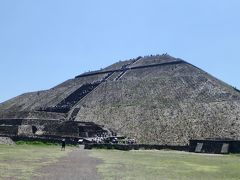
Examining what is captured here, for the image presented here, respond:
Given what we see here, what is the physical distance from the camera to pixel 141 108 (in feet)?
192

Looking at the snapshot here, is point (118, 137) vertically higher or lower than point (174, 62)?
lower

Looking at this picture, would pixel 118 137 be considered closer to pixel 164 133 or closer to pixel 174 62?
pixel 164 133

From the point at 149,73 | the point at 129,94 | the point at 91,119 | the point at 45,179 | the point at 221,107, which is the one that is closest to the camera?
the point at 45,179

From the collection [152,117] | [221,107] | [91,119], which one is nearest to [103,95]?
[91,119]

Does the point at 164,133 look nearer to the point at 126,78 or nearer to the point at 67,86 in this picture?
the point at 126,78

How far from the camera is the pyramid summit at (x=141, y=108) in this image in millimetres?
48844

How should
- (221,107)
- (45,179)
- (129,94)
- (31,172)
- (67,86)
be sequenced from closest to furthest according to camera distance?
1. (45,179)
2. (31,172)
3. (221,107)
4. (129,94)
5. (67,86)

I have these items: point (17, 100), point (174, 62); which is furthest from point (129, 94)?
point (17, 100)

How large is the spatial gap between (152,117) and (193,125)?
6.90m

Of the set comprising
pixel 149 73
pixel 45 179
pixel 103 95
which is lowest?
pixel 45 179

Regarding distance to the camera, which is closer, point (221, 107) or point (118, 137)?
point (118, 137)

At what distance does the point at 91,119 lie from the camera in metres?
59.9

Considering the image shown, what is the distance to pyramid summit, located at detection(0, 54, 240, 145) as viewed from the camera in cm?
4884

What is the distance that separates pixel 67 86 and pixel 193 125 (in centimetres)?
4357
